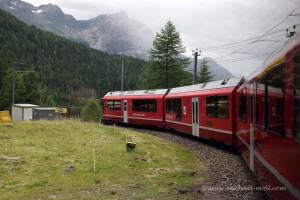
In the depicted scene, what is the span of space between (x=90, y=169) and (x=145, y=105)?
17.0 m

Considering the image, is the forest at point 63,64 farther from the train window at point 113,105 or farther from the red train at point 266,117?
the red train at point 266,117

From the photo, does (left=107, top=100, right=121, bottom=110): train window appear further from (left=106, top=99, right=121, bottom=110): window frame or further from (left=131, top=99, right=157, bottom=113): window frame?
(left=131, top=99, right=157, bottom=113): window frame

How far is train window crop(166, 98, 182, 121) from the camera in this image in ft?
77.8

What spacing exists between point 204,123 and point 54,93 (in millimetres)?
121797

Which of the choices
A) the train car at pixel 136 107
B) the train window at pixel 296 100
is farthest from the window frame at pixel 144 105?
the train window at pixel 296 100

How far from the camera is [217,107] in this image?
17.6 metres

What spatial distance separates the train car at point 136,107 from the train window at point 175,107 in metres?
1.35

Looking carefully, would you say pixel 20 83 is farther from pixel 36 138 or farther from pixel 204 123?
pixel 204 123

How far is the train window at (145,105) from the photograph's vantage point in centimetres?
2893

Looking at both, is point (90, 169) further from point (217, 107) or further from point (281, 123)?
point (281, 123)

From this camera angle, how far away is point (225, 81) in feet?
59.0

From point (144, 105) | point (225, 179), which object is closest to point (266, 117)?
point (225, 179)

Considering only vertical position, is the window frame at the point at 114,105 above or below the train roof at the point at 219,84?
below

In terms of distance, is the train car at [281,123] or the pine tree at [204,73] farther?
the pine tree at [204,73]
